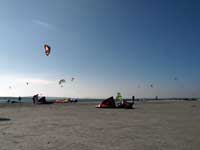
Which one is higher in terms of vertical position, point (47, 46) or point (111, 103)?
point (47, 46)

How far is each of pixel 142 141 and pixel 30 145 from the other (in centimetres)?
397

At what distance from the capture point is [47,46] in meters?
29.7

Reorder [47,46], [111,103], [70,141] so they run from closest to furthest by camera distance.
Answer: [70,141]
[47,46]
[111,103]

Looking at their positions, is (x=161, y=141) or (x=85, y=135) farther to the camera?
(x=85, y=135)

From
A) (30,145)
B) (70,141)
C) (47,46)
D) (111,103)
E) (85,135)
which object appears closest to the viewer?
(30,145)

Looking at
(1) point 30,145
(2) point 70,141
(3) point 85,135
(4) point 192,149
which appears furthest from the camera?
(3) point 85,135

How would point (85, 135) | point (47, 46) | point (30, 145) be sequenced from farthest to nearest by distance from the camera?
point (47, 46), point (85, 135), point (30, 145)

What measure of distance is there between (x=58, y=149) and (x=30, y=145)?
3.93 ft

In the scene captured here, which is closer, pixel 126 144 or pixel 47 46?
pixel 126 144

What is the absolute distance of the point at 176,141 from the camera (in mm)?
9680

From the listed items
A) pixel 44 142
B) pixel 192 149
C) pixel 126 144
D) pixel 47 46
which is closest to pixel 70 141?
pixel 44 142

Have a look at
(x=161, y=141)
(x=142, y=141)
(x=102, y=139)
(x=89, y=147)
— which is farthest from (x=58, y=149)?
(x=161, y=141)

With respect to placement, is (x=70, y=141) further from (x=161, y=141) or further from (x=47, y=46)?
(x=47, y=46)

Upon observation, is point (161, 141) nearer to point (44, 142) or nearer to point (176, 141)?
point (176, 141)
